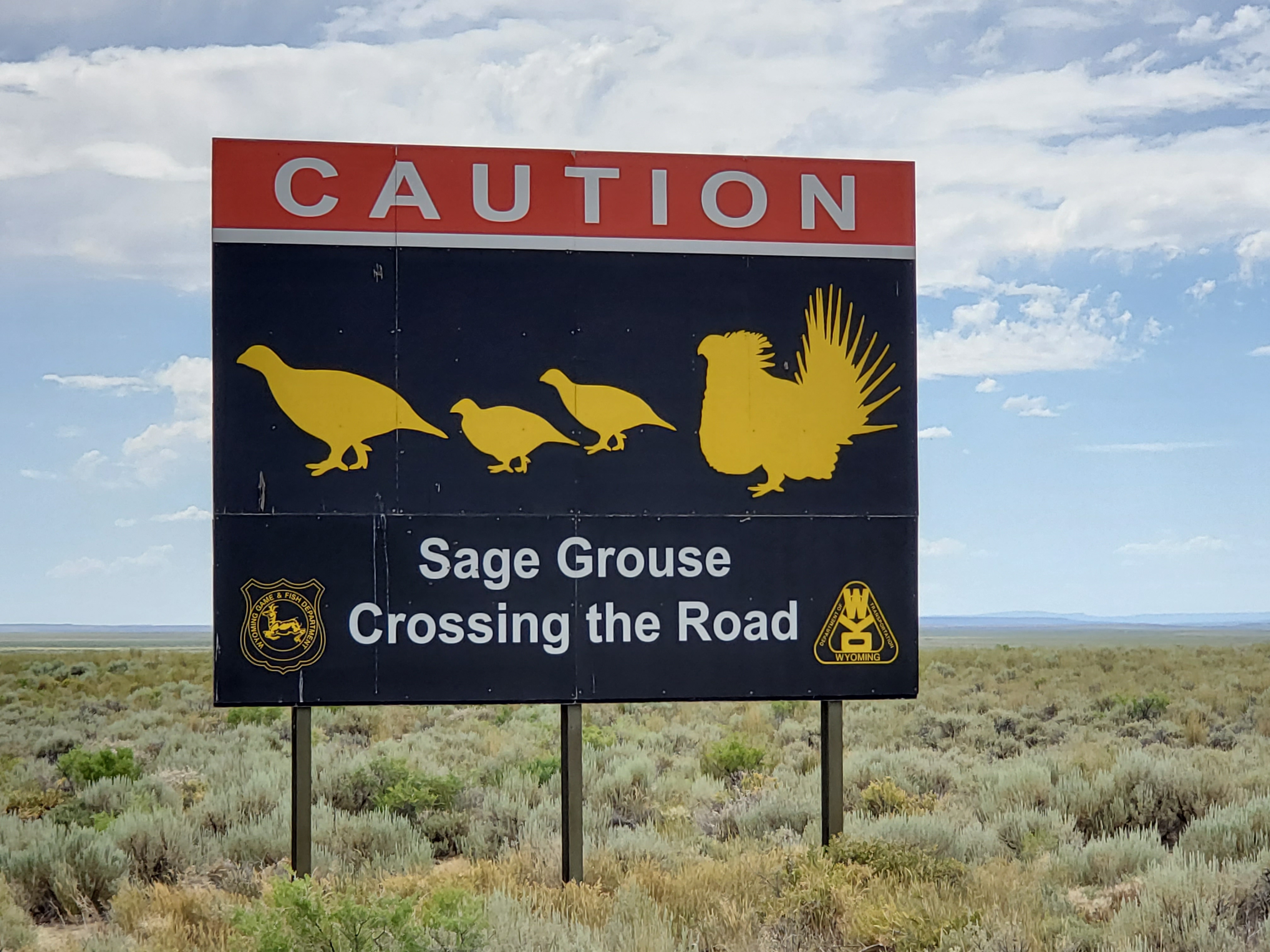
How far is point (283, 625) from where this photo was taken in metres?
7.21

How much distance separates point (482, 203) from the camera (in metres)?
7.55

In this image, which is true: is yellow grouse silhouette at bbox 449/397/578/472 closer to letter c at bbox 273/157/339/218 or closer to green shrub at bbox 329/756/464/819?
letter c at bbox 273/157/339/218

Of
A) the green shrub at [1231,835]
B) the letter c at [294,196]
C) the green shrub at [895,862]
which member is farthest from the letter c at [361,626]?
the green shrub at [1231,835]

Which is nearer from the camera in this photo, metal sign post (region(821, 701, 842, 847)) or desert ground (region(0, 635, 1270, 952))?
desert ground (region(0, 635, 1270, 952))

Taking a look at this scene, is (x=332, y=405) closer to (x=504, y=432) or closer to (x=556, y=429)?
(x=504, y=432)

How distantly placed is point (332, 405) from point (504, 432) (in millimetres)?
1016

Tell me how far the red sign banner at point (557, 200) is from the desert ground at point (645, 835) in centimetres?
381

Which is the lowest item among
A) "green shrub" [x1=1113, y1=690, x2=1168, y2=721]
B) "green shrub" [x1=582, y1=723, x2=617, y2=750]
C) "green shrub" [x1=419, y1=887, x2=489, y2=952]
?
"green shrub" [x1=1113, y1=690, x2=1168, y2=721]

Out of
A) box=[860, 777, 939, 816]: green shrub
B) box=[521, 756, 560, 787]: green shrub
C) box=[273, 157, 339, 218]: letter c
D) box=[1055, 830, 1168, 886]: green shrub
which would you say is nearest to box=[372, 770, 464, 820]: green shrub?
box=[521, 756, 560, 787]: green shrub

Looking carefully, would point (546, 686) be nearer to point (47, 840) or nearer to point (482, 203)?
point (482, 203)

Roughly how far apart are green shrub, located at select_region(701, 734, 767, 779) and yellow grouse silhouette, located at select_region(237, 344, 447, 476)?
649 cm

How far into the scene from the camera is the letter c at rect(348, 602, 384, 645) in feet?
23.9

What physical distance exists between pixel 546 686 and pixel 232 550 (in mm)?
2005

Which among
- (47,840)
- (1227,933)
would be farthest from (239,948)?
(1227,933)
